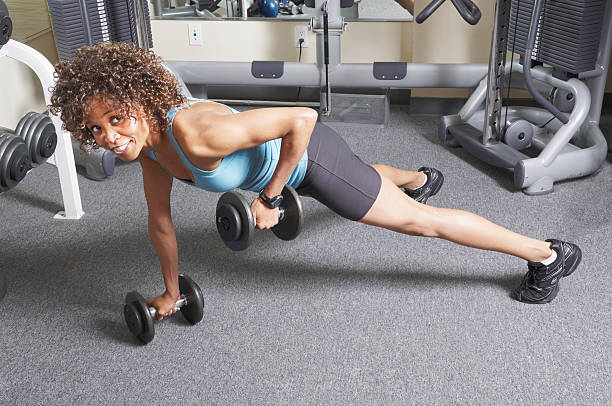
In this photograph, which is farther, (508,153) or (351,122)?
(351,122)

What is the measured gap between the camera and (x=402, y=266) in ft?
7.01

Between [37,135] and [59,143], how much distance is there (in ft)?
0.95

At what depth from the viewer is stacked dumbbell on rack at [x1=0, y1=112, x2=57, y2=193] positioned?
1.90m

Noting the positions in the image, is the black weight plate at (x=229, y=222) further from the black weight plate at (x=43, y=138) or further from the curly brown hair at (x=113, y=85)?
the black weight plate at (x=43, y=138)

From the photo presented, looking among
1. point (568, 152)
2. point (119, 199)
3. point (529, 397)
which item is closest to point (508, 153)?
point (568, 152)

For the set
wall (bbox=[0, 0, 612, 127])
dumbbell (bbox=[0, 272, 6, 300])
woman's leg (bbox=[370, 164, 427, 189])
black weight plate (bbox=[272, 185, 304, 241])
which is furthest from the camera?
wall (bbox=[0, 0, 612, 127])

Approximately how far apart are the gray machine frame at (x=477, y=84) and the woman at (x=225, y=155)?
31.0 inches

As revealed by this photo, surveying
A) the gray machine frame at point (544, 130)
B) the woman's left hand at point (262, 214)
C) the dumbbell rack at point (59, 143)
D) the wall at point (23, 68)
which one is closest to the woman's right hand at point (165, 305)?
the woman's left hand at point (262, 214)

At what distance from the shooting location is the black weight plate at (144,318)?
1.74 m

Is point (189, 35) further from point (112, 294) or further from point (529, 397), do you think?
point (529, 397)

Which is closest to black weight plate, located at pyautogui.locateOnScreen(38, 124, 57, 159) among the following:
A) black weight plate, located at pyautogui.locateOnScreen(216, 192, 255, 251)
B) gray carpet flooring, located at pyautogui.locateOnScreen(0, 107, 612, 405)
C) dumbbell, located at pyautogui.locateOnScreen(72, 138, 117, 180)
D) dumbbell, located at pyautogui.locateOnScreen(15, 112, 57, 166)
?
dumbbell, located at pyautogui.locateOnScreen(15, 112, 57, 166)

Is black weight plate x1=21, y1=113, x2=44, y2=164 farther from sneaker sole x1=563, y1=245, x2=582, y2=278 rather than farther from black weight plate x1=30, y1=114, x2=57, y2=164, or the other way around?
sneaker sole x1=563, y1=245, x2=582, y2=278

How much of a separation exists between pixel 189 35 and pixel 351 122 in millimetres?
1125

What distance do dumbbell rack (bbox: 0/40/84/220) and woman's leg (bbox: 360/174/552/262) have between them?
120cm
